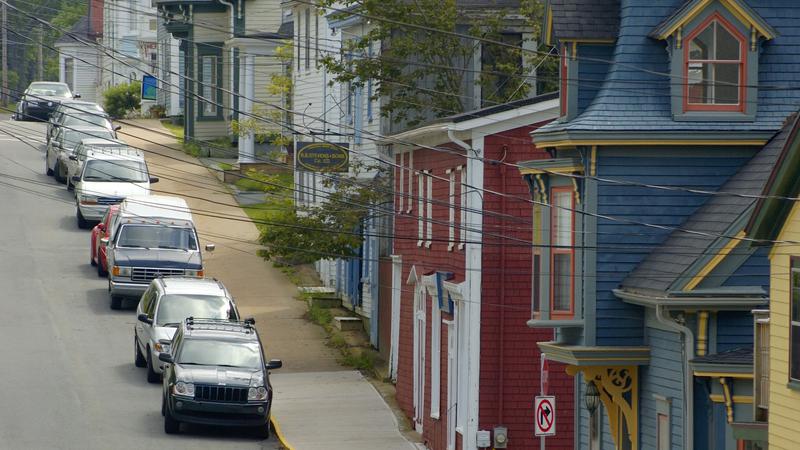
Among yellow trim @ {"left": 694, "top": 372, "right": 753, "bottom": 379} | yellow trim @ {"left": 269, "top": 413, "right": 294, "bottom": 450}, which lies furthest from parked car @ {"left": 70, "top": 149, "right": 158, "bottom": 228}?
yellow trim @ {"left": 694, "top": 372, "right": 753, "bottom": 379}

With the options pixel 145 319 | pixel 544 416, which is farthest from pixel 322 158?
pixel 544 416

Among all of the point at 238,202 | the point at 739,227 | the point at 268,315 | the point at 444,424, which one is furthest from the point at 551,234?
the point at 238,202

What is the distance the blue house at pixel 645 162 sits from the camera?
21188 mm

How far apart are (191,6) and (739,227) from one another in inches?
1754

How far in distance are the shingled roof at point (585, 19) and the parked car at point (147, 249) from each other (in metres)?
15.7

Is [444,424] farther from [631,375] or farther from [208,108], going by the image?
[208,108]

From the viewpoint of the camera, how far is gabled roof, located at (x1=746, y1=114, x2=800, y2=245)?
56.5ft

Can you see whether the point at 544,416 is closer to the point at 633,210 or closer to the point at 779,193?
the point at 633,210

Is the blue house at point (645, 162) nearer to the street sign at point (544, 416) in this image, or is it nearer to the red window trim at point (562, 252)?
the red window trim at point (562, 252)

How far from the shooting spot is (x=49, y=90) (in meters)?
66.5

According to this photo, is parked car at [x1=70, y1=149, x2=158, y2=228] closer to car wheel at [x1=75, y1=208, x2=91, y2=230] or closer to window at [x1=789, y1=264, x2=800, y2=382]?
car wheel at [x1=75, y1=208, x2=91, y2=230]

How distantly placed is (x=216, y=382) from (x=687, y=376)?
9.61 m

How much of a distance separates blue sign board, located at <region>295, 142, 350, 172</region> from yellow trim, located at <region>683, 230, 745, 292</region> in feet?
48.9

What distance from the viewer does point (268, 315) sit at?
125 ft
